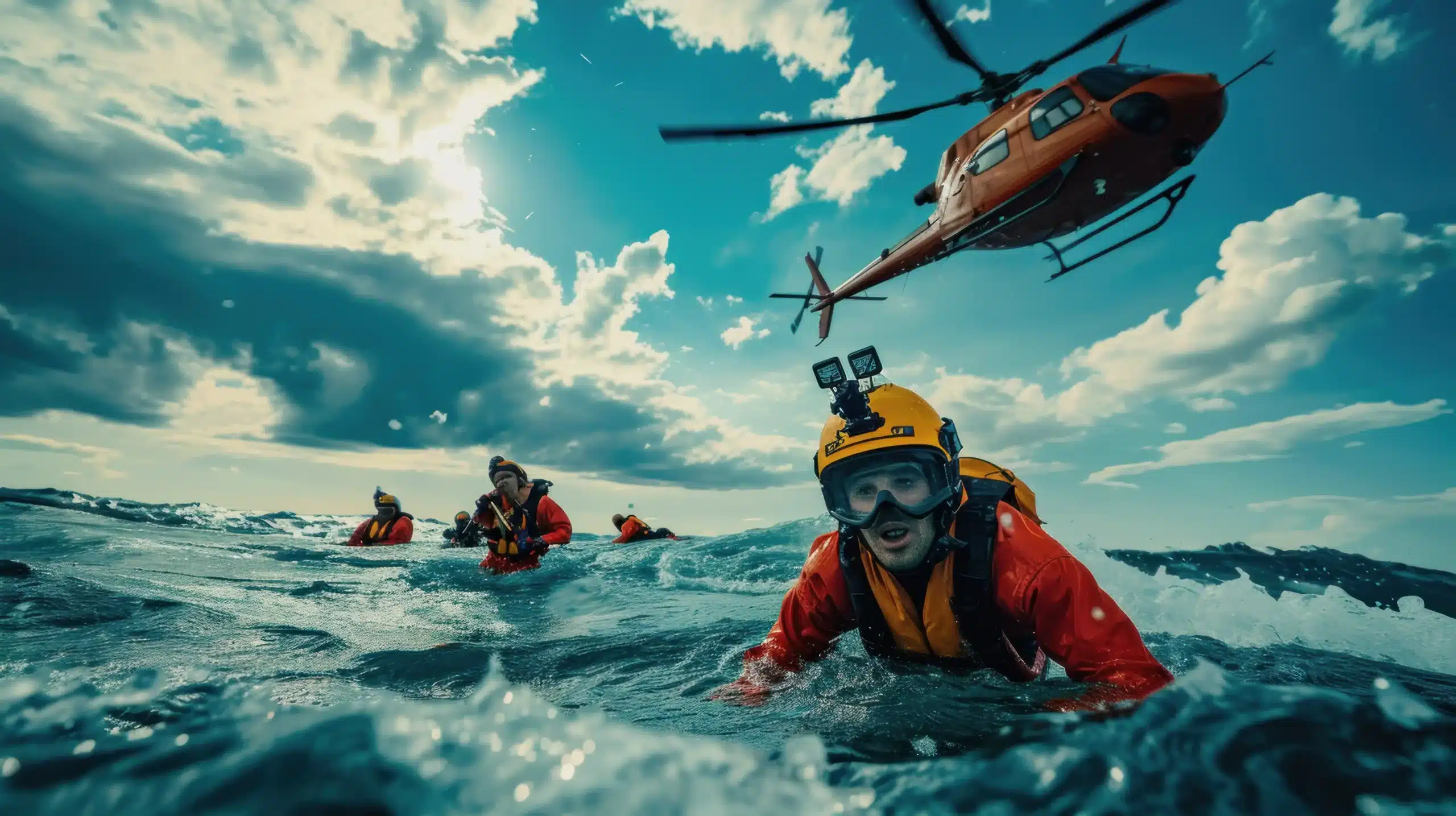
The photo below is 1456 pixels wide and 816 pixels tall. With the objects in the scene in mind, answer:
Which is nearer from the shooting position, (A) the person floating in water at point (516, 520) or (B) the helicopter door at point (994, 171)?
(A) the person floating in water at point (516, 520)

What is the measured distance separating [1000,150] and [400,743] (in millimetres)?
12960

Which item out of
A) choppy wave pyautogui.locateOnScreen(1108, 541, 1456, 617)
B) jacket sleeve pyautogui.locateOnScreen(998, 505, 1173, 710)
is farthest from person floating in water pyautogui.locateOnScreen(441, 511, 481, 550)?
choppy wave pyautogui.locateOnScreen(1108, 541, 1456, 617)

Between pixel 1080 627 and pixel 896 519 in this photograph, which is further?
pixel 896 519

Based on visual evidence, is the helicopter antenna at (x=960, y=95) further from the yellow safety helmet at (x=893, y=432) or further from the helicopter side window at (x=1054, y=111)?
the yellow safety helmet at (x=893, y=432)

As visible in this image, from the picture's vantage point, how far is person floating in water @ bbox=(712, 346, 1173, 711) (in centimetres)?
293

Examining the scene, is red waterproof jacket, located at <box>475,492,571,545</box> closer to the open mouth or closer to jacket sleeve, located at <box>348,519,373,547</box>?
jacket sleeve, located at <box>348,519,373,547</box>

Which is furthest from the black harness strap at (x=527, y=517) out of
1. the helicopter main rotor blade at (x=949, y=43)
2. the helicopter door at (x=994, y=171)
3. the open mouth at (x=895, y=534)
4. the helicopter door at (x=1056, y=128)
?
the helicopter main rotor blade at (x=949, y=43)

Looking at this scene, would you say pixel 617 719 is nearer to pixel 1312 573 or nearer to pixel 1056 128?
pixel 1056 128

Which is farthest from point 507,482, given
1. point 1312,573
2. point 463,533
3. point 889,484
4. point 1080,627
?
point 1312,573

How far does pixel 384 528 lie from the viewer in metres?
16.4

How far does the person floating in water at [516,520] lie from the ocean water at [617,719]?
A: 299cm

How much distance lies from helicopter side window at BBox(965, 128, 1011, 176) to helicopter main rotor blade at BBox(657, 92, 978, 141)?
1.16 meters

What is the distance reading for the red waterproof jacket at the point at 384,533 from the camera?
16.1 metres

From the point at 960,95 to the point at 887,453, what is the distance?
1137 cm
